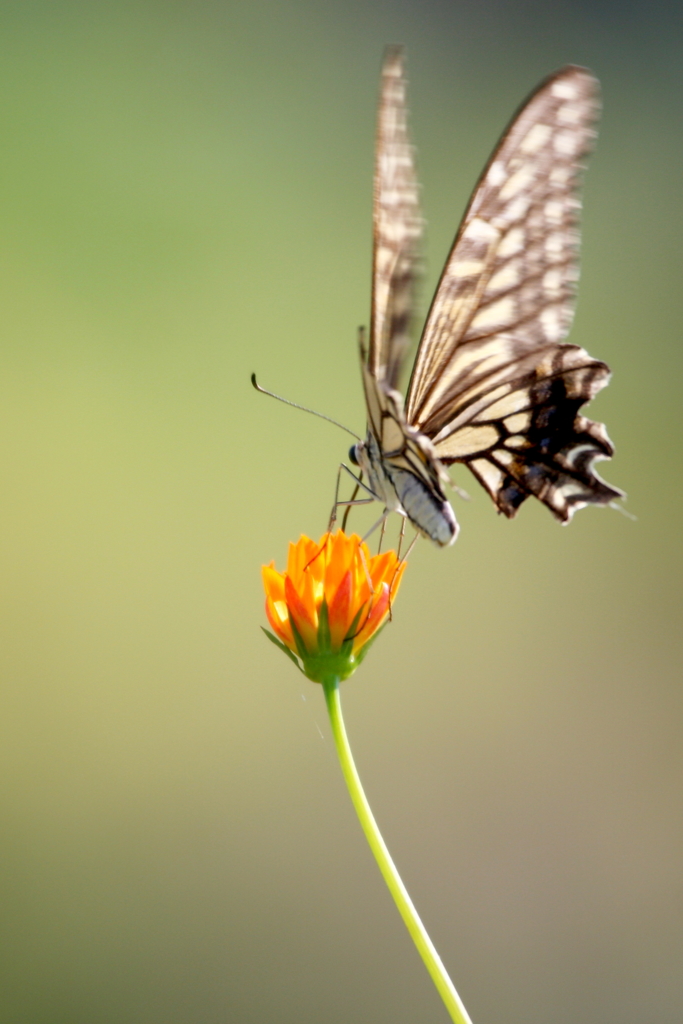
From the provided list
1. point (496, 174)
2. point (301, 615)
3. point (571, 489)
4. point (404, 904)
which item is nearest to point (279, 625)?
point (301, 615)

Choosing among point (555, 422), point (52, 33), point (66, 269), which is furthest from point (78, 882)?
point (52, 33)

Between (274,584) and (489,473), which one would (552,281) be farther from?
(274,584)

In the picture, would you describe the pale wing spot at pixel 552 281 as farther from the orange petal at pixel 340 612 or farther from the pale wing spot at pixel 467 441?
the orange petal at pixel 340 612

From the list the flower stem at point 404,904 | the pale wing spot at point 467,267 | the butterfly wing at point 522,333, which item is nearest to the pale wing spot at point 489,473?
the butterfly wing at point 522,333

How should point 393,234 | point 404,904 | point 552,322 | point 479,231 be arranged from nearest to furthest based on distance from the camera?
point 404,904 < point 393,234 < point 479,231 < point 552,322

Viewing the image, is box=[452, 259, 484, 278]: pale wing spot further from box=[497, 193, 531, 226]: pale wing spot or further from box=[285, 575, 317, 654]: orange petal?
box=[285, 575, 317, 654]: orange petal

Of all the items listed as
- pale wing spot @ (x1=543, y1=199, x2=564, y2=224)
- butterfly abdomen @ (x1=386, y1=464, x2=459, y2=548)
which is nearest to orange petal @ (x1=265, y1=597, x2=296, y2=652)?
butterfly abdomen @ (x1=386, y1=464, x2=459, y2=548)
